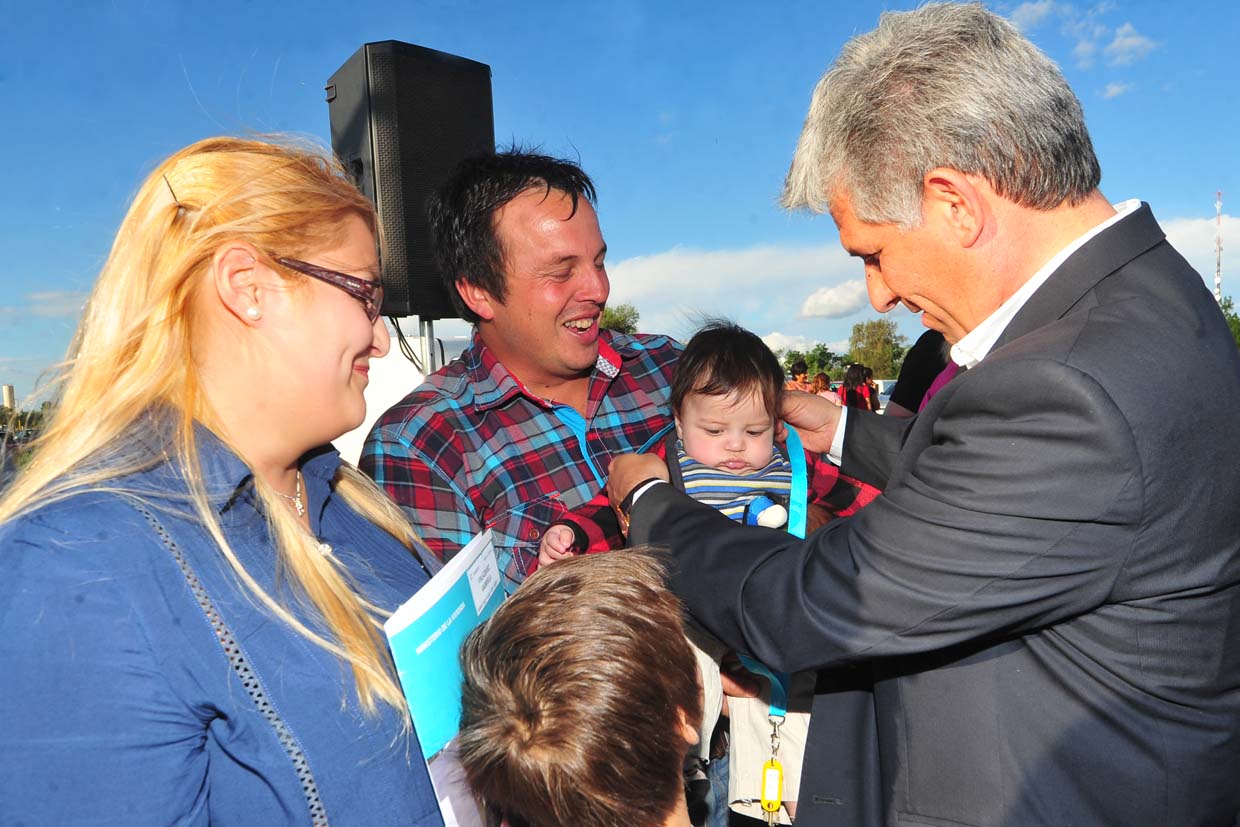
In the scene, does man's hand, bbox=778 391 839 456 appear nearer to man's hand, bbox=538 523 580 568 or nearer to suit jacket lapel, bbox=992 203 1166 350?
man's hand, bbox=538 523 580 568

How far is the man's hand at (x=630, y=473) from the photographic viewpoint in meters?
1.86

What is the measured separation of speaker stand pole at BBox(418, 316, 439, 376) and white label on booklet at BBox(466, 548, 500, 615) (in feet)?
9.21

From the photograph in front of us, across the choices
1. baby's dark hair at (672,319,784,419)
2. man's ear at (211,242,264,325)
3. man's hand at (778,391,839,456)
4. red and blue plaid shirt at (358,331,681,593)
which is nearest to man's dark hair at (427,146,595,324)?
red and blue plaid shirt at (358,331,681,593)

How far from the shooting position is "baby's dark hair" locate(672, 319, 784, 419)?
239 cm

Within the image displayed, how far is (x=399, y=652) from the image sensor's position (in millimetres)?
1154

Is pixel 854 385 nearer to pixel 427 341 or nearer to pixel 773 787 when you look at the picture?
pixel 427 341

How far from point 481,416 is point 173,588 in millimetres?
1317

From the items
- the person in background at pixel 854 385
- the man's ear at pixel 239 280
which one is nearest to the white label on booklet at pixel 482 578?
the man's ear at pixel 239 280

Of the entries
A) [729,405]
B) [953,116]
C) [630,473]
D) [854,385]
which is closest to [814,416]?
[729,405]

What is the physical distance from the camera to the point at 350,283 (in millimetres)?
1398

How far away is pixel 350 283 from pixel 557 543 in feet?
3.04

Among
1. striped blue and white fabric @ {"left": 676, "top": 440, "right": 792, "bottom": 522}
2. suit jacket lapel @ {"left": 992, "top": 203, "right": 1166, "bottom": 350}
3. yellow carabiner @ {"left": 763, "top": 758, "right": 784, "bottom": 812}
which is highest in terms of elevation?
suit jacket lapel @ {"left": 992, "top": 203, "right": 1166, "bottom": 350}

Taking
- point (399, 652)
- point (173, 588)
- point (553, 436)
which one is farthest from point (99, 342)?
point (553, 436)

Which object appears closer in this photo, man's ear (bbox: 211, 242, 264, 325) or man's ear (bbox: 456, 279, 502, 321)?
man's ear (bbox: 211, 242, 264, 325)
